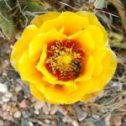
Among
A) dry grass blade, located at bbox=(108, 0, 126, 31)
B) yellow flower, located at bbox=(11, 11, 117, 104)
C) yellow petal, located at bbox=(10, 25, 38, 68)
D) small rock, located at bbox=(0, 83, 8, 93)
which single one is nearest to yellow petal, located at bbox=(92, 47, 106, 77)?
yellow flower, located at bbox=(11, 11, 117, 104)

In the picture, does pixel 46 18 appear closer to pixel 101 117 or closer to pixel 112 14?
pixel 112 14

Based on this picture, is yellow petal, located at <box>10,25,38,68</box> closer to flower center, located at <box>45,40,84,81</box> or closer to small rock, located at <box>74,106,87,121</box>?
flower center, located at <box>45,40,84,81</box>

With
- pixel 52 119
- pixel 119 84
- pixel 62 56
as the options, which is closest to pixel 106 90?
pixel 119 84

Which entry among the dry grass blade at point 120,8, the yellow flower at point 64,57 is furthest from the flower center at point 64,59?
the dry grass blade at point 120,8

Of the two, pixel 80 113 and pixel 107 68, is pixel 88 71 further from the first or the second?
pixel 80 113

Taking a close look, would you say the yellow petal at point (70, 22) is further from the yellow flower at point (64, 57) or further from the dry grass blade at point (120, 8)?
the dry grass blade at point (120, 8)

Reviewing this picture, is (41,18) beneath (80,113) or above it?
above

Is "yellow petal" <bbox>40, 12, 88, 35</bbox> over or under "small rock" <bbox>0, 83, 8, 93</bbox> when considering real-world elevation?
over

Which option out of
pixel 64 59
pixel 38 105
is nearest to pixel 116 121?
pixel 38 105
